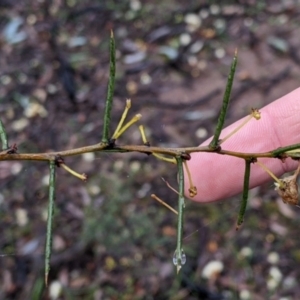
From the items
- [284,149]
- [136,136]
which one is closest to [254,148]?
[284,149]

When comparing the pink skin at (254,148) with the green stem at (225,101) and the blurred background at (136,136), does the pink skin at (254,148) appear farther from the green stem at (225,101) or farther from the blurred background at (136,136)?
the green stem at (225,101)

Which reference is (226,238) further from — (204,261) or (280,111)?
(280,111)

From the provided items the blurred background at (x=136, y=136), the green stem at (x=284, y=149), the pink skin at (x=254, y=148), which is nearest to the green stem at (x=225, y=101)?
the green stem at (x=284, y=149)

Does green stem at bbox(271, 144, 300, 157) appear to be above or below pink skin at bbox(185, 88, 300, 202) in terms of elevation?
below

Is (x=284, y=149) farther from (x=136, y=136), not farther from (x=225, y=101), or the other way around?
(x=136, y=136)

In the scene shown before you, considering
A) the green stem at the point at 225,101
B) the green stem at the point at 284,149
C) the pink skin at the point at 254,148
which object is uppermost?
the pink skin at the point at 254,148

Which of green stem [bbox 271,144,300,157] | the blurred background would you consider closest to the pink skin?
the blurred background

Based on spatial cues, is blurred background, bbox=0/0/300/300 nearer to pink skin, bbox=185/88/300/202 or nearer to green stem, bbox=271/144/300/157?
pink skin, bbox=185/88/300/202
